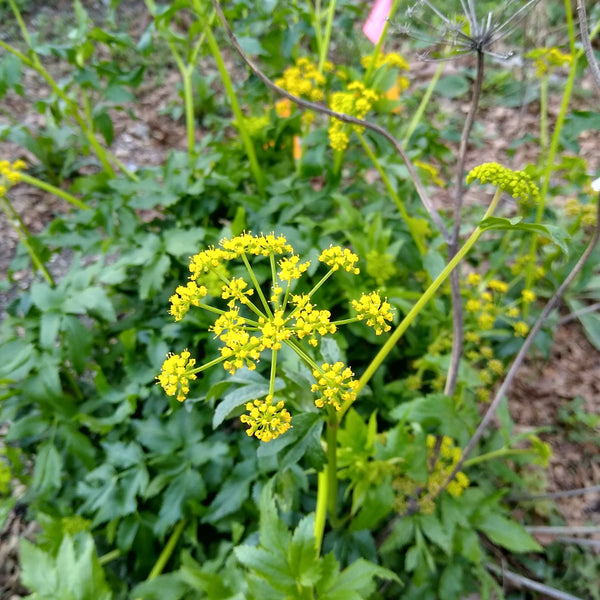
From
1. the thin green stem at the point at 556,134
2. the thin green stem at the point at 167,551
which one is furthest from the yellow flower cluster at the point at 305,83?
the thin green stem at the point at 167,551

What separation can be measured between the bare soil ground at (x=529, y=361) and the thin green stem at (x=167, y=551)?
909 millimetres

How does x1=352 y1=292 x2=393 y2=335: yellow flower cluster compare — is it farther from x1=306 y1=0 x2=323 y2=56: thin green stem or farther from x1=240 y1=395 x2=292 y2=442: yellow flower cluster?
x1=306 y1=0 x2=323 y2=56: thin green stem

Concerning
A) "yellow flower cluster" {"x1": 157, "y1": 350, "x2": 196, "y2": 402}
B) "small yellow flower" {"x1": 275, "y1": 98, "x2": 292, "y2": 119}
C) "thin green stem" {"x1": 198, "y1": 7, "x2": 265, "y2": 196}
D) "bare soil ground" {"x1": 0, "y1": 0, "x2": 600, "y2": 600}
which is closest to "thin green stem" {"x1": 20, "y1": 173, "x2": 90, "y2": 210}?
"bare soil ground" {"x1": 0, "y1": 0, "x2": 600, "y2": 600}

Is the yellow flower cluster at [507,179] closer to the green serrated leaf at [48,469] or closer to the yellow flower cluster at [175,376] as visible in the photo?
the yellow flower cluster at [175,376]

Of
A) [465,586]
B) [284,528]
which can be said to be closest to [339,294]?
[284,528]

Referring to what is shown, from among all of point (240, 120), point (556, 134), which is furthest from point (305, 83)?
point (556, 134)

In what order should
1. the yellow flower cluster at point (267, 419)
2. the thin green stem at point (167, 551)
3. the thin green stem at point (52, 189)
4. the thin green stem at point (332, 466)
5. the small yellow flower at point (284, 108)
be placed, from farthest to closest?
the small yellow flower at point (284, 108)
the thin green stem at point (52, 189)
the thin green stem at point (167, 551)
the thin green stem at point (332, 466)
the yellow flower cluster at point (267, 419)

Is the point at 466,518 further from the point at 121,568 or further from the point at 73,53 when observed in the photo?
the point at 73,53

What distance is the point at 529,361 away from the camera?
10.2 ft

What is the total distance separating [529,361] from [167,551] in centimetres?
244

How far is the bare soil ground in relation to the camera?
266 cm

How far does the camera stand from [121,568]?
2215 millimetres

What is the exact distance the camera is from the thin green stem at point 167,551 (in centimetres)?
207

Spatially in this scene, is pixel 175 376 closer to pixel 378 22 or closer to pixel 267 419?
pixel 267 419
